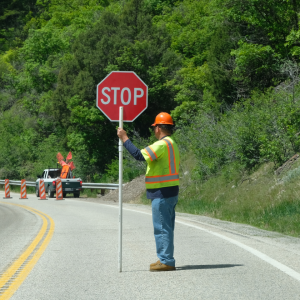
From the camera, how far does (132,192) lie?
98.6ft

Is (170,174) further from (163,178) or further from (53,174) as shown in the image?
(53,174)

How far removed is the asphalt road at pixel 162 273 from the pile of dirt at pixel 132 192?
53.1 ft

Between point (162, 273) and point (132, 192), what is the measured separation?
23.3 meters

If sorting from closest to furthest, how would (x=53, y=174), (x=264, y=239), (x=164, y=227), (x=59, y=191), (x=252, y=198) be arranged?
1. (x=164, y=227)
2. (x=264, y=239)
3. (x=252, y=198)
4. (x=59, y=191)
5. (x=53, y=174)

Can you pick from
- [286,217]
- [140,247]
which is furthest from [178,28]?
[140,247]

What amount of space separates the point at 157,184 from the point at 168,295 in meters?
1.65

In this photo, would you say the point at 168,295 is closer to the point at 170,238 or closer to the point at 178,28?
the point at 170,238

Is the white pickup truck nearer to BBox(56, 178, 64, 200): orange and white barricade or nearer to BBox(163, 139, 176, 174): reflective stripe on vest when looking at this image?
BBox(56, 178, 64, 200): orange and white barricade

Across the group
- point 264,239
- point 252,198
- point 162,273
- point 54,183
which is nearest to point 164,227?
point 162,273

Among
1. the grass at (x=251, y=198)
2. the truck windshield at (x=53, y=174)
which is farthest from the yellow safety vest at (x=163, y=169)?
the truck windshield at (x=53, y=174)

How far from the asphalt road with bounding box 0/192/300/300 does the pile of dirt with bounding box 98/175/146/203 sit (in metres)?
16.2

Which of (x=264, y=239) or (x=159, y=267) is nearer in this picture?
(x=159, y=267)

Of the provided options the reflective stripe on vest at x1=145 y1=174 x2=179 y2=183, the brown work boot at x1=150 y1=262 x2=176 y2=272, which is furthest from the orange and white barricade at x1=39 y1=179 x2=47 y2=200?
the reflective stripe on vest at x1=145 y1=174 x2=179 y2=183

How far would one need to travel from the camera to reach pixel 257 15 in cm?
2509
